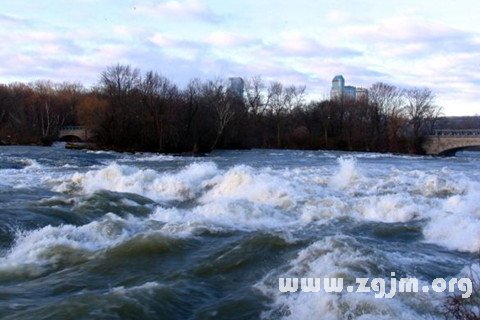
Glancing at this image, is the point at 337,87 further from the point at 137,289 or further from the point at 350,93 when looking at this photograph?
the point at 137,289

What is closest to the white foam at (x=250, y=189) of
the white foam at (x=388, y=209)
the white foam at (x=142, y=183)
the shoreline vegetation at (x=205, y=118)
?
the white foam at (x=142, y=183)

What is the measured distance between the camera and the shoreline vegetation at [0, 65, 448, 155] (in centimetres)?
6094

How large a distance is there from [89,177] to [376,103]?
82.2 metres

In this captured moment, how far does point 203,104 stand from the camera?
6862cm

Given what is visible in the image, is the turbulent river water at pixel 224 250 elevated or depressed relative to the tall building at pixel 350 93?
depressed

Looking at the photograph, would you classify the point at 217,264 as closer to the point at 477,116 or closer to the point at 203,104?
the point at 203,104

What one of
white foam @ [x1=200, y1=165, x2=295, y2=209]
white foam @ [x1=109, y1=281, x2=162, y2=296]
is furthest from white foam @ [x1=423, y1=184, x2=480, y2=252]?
white foam @ [x1=109, y1=281, x2=162, y2=296]

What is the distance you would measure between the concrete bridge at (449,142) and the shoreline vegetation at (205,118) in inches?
65.4

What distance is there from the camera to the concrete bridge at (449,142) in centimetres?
7769

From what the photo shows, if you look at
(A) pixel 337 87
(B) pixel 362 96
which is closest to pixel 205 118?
(B) pixel 362 96

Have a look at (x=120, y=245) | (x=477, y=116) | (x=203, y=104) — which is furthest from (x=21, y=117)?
(x=477, y=116)

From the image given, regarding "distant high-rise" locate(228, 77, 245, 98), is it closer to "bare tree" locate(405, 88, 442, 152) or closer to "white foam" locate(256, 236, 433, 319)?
"bare tree" locate(405, 88, 442, 152)

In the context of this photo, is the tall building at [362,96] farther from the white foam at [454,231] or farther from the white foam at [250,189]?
the white foam at [454,231]

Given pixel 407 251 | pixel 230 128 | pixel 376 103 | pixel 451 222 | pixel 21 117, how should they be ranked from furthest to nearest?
pixel 376 103, pixel 21 117, pixel 230 128, pixel 451 222, pixel 407 251
